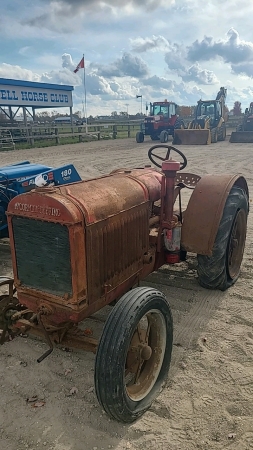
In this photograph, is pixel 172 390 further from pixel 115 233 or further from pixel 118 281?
pixel 115 233

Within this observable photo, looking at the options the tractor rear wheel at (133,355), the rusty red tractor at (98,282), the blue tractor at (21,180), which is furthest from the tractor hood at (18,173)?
the tractor rear wheel at (133,355)

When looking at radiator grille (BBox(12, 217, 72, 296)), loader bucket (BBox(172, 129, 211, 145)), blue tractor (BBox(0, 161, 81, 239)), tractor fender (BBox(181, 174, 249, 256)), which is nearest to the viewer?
radiator grille (BBox(12, 217, 72, 296))

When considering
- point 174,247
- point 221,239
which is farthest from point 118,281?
point 221,239

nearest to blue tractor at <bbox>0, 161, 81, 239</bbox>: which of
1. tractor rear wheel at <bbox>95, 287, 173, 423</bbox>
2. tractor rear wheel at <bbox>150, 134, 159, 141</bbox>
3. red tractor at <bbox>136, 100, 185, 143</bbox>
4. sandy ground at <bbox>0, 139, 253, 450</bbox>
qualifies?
sandy ground at <bbox>0, 139, 253, 450</bbox>

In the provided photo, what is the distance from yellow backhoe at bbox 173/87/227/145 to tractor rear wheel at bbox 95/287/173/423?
17213 mm

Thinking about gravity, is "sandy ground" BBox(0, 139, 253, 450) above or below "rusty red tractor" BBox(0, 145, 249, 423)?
below

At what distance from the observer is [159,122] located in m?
21.3

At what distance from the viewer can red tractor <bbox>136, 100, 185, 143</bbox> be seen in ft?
69.9

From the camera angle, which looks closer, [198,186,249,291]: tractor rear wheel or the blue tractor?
[198,186,249,291]: tractor rear wheel

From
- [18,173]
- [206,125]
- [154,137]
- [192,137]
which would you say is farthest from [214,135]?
[18,173]

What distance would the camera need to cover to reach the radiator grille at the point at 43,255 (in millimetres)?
2514

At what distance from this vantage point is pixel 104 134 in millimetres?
26531

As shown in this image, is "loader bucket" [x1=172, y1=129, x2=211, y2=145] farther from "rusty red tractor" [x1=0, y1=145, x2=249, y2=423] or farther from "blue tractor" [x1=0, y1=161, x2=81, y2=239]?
"rusty red tractor" [x1=0, y1=145, x2=249, y2=423]

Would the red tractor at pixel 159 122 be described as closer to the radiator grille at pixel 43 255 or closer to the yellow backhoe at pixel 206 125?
the yellow backhoe at pixel 206 125
